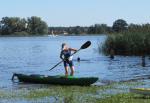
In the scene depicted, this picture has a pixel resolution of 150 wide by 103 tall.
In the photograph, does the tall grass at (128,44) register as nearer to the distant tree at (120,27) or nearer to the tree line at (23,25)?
the distant tree at (120,27)

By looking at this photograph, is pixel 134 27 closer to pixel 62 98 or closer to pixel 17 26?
pixel 62 98

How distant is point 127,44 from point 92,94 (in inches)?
1176

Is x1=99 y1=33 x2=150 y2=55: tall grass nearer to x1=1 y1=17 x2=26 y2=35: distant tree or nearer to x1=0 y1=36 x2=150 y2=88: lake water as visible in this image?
x1=0 y1=36 x2=150 y2=88: lake water

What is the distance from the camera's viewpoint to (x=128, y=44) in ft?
163

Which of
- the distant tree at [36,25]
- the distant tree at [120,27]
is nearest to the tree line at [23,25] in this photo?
the distant tree at [36,25]

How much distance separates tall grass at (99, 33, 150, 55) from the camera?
48.5 meters

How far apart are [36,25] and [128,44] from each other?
130 meters

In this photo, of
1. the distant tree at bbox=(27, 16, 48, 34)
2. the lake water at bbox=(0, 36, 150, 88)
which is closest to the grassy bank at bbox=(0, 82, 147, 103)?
the lake water at bbox=(0, 36, 150, 88)

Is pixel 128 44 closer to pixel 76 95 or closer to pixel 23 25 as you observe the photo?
pixel 76 95

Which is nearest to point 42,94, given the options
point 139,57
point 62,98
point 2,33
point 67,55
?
point 62,98

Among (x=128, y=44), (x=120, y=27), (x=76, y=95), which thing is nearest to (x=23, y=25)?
(x=120, y=27)

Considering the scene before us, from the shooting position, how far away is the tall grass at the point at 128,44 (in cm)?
4850

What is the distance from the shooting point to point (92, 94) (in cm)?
2034

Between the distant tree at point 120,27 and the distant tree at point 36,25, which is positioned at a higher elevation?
the distant tree at point 120,27
